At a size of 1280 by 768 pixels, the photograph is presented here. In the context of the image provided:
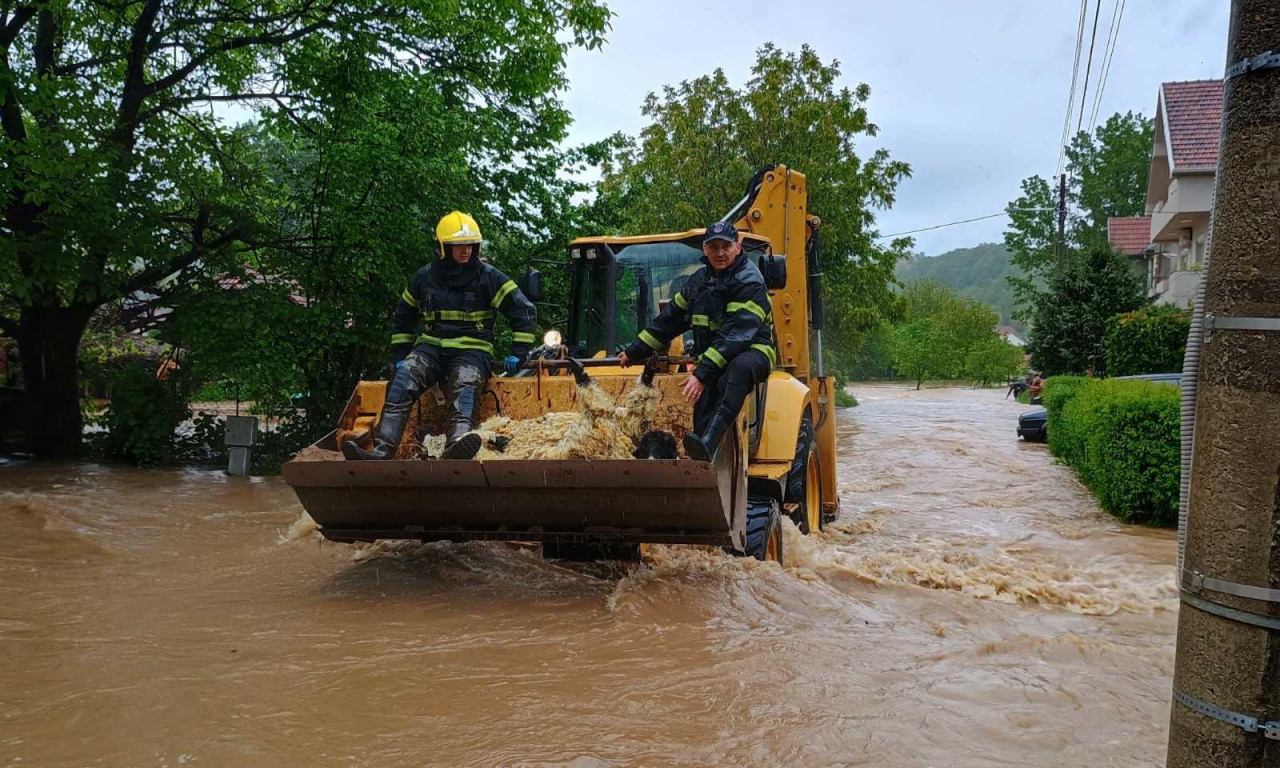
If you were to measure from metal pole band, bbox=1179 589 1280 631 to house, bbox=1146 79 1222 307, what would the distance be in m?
30.4

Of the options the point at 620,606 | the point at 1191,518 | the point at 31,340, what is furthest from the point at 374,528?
the point at 31,340

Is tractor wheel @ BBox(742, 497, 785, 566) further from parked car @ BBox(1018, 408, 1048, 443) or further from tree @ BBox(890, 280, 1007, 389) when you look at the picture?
tree @ BBox(890, 280, 1007, 389)

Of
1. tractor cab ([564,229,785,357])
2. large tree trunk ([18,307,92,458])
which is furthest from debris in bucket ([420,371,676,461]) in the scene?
large tree trunk ([18,307,92,458])

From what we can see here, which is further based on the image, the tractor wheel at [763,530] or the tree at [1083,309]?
the tree at [1083,309]

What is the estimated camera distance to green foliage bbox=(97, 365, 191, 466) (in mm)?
13617

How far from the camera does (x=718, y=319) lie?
6.59 meters

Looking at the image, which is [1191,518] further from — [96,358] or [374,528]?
[96,358]

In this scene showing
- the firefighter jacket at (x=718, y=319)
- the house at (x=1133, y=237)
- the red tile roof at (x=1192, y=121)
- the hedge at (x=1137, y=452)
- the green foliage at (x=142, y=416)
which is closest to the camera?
the firefighter jacket at (x=718, y=319)

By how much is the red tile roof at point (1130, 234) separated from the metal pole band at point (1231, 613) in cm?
5212

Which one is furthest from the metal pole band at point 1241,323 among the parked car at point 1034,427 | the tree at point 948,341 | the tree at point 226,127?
the tree at point 948,341

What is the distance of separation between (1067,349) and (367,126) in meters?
23.5

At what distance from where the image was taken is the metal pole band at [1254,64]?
197 centimetres

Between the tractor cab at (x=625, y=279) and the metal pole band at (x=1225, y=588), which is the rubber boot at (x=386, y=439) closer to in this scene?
the tractor cab at (x=625, y=279)

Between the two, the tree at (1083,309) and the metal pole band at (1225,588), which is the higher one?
the tree at (1083,309)
